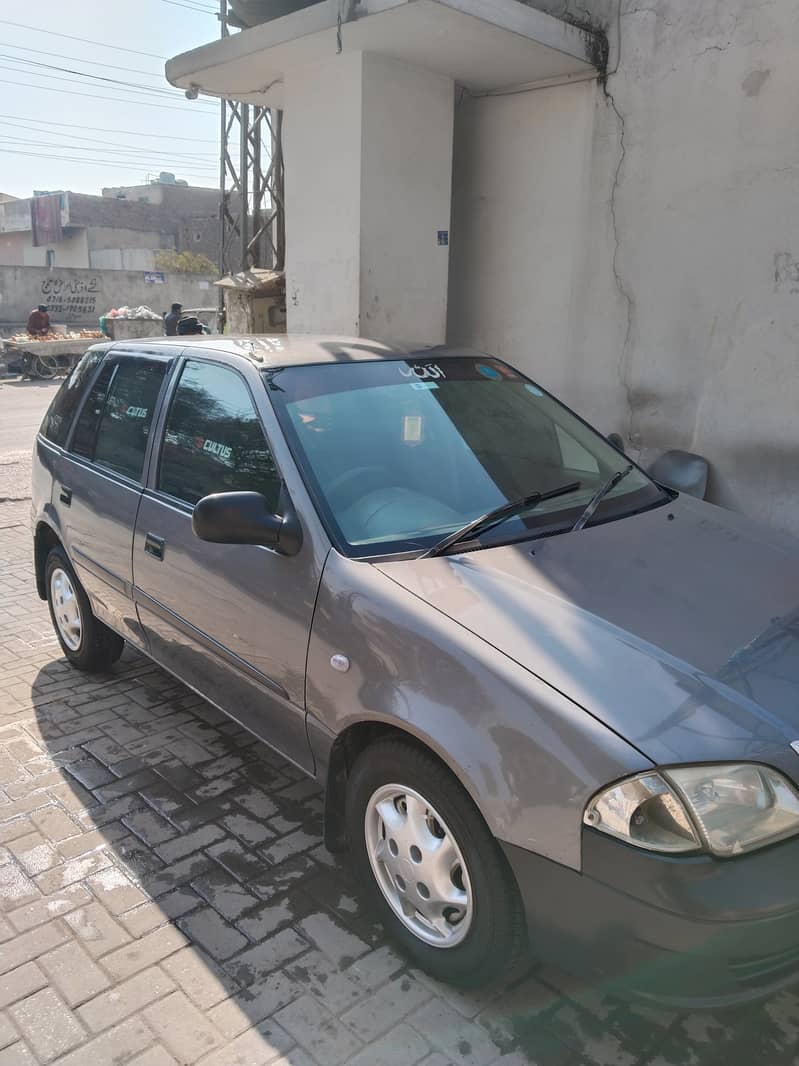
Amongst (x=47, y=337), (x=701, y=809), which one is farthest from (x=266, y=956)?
(x=47, y=337)

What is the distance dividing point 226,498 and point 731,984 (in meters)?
1.86

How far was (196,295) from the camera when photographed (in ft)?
124

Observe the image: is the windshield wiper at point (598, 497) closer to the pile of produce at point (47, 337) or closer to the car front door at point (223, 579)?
the car front door at point (223, 579)

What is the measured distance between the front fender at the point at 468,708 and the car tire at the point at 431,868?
0.10 m

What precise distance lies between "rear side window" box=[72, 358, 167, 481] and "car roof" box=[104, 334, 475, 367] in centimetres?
13

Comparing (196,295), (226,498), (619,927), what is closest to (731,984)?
(619,927)

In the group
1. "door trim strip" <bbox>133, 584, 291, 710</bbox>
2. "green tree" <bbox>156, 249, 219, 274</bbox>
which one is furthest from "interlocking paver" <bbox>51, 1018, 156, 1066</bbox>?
"green tree" <bbox>156, 249, 219, 274</bbox>

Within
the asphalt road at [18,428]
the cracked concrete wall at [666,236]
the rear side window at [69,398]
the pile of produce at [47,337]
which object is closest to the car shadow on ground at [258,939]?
the rear side window at [69,398]

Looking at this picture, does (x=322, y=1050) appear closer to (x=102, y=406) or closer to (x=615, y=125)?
(x=102, y=406)

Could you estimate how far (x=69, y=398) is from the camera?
448cm

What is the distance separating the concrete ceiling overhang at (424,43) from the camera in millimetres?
5508

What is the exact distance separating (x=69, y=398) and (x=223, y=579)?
6.87 feet

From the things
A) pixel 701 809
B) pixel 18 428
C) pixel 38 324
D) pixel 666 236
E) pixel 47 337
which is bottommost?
pixel 18 428

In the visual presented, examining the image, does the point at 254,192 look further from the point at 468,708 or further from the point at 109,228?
the point at 109,228
